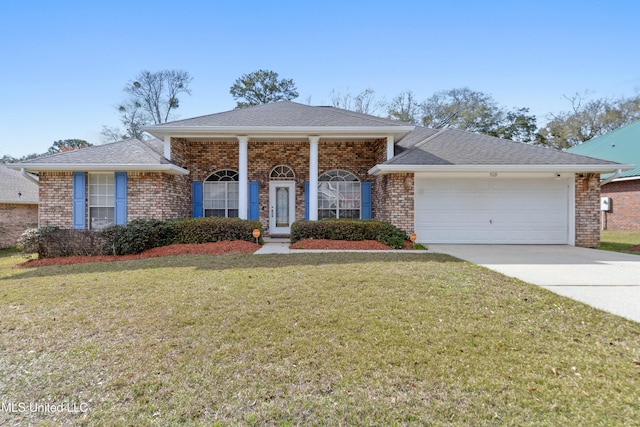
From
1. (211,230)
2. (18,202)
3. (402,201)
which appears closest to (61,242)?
(211,230)

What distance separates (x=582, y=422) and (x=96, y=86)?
2123 centimetres

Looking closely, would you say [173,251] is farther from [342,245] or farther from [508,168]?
[508,168]

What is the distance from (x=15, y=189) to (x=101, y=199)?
730 cm

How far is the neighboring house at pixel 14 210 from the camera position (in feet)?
41.7

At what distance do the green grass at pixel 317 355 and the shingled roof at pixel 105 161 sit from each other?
564cm

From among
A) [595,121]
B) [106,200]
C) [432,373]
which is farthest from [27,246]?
Result: [595,121]

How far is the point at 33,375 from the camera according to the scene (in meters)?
2.49

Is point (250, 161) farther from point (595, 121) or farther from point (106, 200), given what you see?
point (595, 121)

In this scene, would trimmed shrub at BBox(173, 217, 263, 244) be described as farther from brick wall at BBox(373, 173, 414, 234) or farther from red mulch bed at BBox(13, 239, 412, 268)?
brick wall at BBox(373, 173, 414, 234)

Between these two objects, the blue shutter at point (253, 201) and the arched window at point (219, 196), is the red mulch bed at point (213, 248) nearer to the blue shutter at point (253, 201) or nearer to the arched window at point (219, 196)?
the blue shutter at point (253, 201)

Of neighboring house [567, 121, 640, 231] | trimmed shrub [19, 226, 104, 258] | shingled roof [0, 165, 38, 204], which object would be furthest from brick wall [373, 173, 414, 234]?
shingled roof [0, 165, 38, 204]

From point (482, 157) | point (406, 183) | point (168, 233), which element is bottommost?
point (168, 233)

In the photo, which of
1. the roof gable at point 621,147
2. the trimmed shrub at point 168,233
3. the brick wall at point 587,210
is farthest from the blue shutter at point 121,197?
the roof gable at point 621,147

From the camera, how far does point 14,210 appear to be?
13133mm
